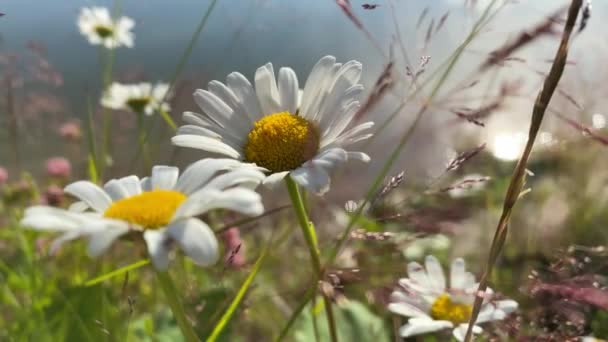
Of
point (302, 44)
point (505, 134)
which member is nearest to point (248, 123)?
point (302, 44)

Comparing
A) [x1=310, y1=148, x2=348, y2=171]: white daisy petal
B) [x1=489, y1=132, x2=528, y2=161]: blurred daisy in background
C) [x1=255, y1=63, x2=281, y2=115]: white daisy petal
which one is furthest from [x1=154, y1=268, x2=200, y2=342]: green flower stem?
[x1=489, y1=132, x2=528, y2=161]: blurred daisy in background

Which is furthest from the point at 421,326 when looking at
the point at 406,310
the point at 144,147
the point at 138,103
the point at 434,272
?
the point at 138,103

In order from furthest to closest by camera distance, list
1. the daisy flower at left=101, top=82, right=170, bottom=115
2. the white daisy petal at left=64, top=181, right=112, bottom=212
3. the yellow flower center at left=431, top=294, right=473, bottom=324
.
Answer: the daisy flower at left=101, top=82, right=170, bottom=115 → the yellow flower center at left=431, top=294, right=473, bottom=324 → the white daisy petal at left=64, top=181, right=112, bottom=212

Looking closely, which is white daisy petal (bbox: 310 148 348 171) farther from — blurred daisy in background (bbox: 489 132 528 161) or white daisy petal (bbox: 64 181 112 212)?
blurred daisy in background (bbox: 489 132 528 161)

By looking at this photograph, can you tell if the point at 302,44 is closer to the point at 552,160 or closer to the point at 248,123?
the point at 248,123

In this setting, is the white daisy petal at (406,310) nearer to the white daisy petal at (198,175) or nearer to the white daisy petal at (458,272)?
the white daisy petal at (458,272)

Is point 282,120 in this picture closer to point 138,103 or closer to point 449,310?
point 449,310

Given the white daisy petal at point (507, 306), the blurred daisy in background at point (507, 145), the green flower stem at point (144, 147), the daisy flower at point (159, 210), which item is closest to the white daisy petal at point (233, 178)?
the daisy flower at point (159, 210)
